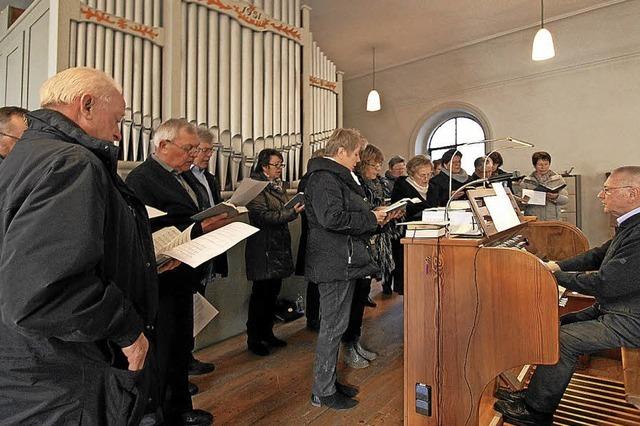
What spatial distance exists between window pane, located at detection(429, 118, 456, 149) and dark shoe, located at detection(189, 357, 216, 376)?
16.6ft

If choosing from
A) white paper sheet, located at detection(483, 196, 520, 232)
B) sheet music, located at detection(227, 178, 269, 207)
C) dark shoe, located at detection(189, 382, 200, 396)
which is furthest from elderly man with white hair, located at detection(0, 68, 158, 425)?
white paper sheet, located at detection(483, 196, 520, 232)

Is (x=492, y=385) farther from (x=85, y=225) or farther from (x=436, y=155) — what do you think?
(x=436, y=155)

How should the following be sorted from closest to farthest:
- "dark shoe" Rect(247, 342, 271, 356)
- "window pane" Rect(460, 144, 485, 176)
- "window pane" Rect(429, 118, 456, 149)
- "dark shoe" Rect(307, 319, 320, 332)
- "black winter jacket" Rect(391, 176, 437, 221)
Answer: "dark shoe" Rect(247, 342, 271, 356), "black winter jacket" Rect(391, 176, 437, 221), "dark shoe" Rect(307, 319, 320, 332), "window pane" Rect(460, 144, 485, 176), "window pane" Rect(429, 118, 456, 149)

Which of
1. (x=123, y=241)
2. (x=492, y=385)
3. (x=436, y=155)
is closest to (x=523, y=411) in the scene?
(x=492, y=385)

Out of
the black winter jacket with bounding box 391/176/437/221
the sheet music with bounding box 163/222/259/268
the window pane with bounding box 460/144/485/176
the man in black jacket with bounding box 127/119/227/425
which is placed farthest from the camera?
the window pane with bounding box 460/144/485/176

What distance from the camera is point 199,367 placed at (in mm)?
2455

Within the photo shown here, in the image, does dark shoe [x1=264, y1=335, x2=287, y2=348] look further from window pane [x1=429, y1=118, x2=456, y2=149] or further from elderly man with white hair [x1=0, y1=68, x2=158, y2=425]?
window pane [x1=429, y1=118, x2=456, y2=149]

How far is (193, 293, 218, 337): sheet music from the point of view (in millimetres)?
1891

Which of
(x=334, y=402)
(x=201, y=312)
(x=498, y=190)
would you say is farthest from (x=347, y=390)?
(x=498, y=190)

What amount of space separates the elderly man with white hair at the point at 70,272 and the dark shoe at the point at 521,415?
1554mm

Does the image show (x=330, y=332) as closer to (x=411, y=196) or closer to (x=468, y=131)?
(x=411, y=196)

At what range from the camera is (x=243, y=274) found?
313 cm

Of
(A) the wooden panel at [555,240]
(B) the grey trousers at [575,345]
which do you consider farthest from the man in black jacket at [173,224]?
(A) the wooden panel at [555,240]

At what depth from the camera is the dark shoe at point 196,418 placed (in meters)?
1.80
